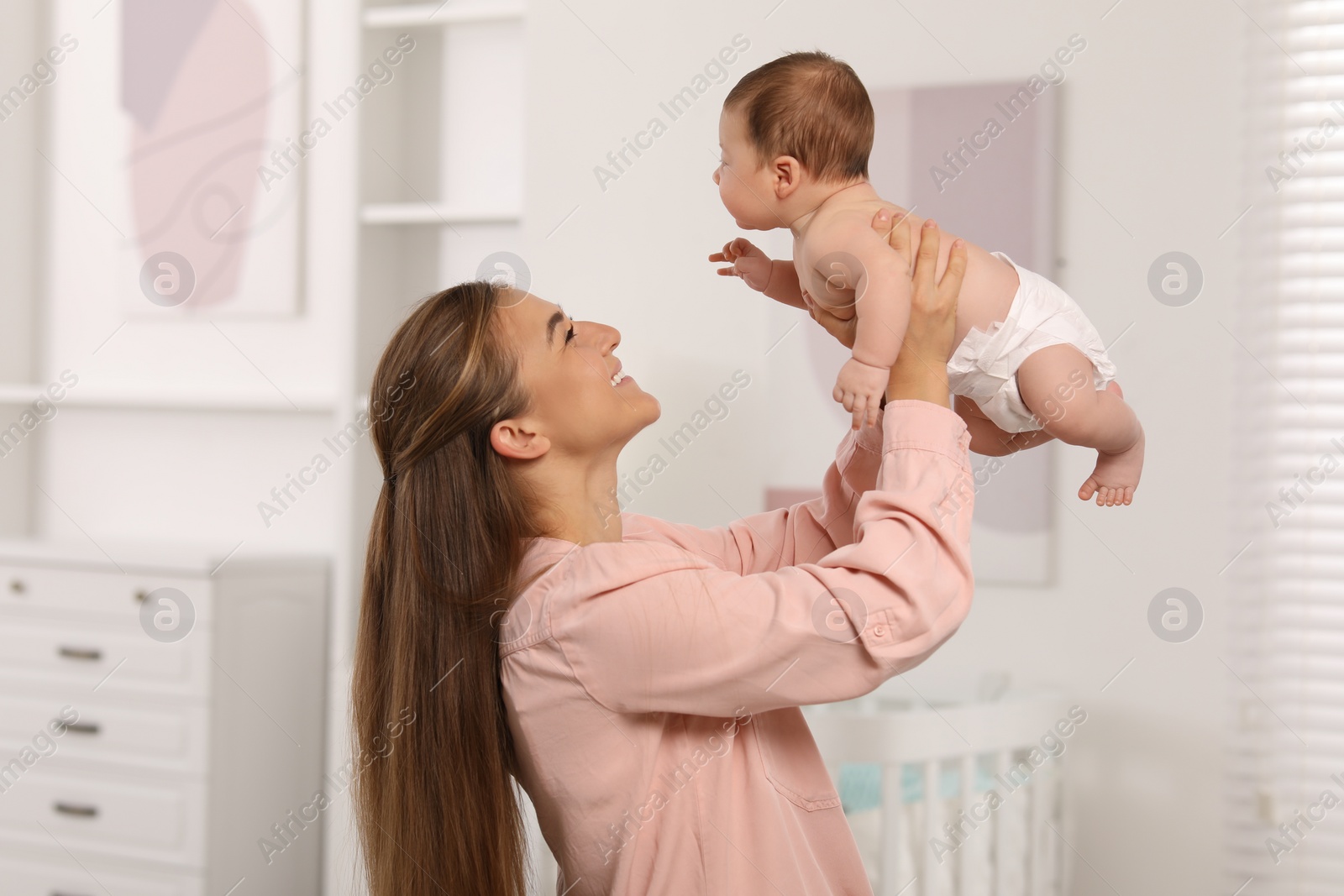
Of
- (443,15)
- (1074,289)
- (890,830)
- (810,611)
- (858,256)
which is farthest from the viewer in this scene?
(443,15)

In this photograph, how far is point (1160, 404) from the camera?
80.0 inches

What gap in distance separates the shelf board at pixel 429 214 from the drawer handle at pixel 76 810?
4.51ft

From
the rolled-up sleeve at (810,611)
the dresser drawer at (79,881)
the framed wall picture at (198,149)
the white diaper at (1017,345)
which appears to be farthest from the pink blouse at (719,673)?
the framed wall picture at (198,149)

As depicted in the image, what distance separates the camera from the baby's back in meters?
1.08

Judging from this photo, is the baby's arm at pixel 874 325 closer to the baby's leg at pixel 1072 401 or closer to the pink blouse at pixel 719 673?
the pink blouse at pixel 719 673

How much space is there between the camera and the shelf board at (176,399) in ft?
8.72

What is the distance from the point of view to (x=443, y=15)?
2471mm

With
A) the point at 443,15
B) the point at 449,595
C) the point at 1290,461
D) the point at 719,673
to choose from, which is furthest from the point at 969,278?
the point at 443,15

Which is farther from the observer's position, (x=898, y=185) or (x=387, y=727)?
(x=898, y=185)

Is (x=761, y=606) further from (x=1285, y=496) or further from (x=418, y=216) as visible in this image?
(x=418, y=216)

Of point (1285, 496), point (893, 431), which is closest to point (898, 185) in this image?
point (1285, 496)

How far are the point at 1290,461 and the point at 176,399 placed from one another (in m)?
2.41

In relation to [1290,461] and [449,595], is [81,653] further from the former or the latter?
[1290,461]

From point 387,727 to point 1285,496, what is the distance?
1636 mm
